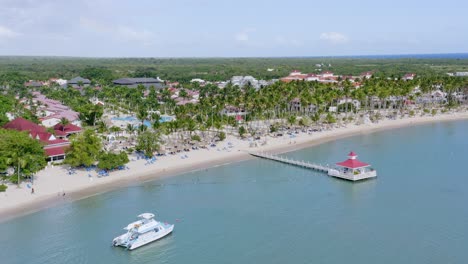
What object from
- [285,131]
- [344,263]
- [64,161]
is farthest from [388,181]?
[64,161]

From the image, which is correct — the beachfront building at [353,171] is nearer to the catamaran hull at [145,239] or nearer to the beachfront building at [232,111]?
the catamaran hull at [145,239]

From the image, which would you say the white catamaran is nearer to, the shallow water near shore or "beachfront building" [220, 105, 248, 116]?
the shallow water near shore

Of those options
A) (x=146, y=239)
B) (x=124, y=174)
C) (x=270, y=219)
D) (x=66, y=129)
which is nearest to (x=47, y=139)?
(x=66, y=129)

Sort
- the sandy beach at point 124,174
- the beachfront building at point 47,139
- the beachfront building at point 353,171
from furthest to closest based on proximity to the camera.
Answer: the beachfront building at point 47,139
the beachfront building at point 353,171
the sandy beach at point 124,174

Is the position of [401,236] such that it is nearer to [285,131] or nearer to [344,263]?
[344,263]

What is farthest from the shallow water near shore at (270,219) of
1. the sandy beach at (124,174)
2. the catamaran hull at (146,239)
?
the sandy beach at (124,174)

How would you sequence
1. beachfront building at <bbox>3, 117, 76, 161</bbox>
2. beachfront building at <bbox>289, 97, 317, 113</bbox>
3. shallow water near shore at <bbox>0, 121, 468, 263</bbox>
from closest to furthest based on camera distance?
shallow water near shore at <bbox>0, 121, 468, 263</bbox>
beachfront building at <bbox>3, 117, 76, 161</bbox>
beachfront building at <bbox>289, 97, 317, 113</bbox>

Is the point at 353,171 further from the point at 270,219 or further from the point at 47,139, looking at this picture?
the point at 47,139

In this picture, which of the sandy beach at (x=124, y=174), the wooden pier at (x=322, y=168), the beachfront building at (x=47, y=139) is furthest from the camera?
the beachfront building at (x=47, y=139)

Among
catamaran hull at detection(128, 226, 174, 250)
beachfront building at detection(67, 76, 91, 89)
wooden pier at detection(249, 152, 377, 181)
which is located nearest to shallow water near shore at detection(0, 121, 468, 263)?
catamaran hull at detection(128, 226, 174, 250)
